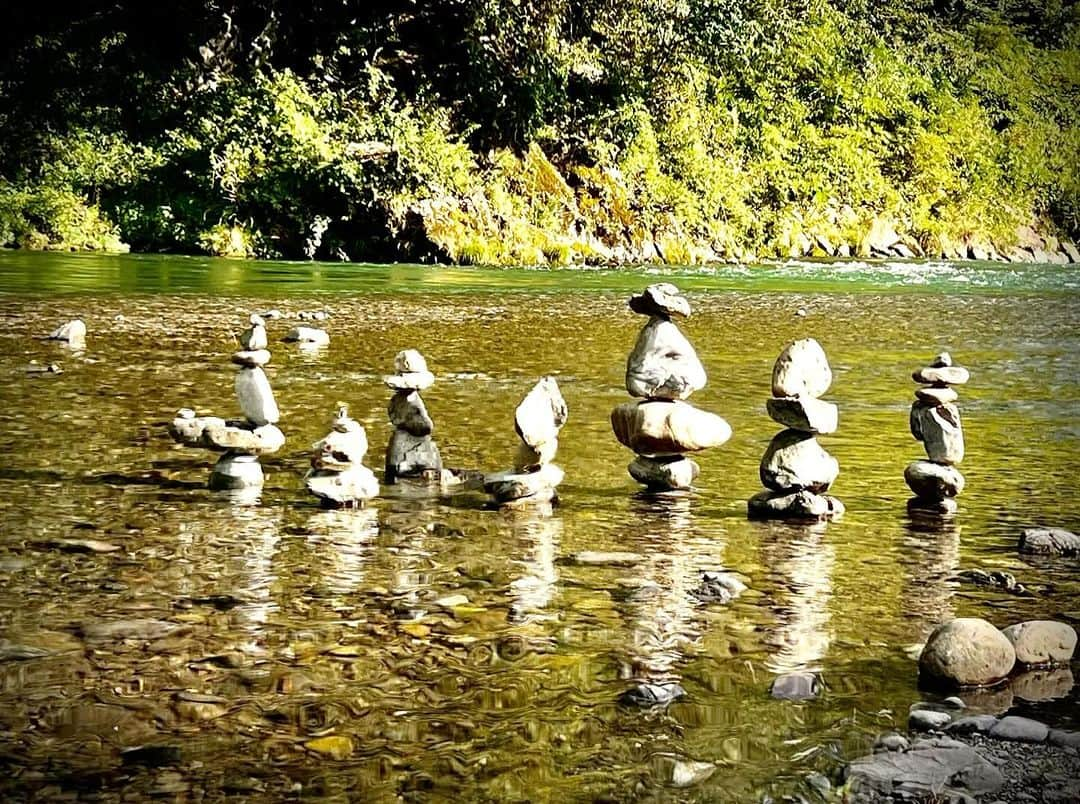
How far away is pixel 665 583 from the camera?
168 inches

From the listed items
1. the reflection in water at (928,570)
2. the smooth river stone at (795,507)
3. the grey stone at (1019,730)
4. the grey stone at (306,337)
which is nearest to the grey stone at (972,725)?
the grey stone at (1019,730)

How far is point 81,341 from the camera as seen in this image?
11125 millimetres

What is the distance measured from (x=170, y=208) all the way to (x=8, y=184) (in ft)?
11.4

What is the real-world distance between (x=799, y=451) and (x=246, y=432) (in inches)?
102

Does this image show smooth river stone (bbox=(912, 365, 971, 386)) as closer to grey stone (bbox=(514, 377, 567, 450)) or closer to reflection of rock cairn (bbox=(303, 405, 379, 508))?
grey stone (bbox=(514, 377, 567, 450))

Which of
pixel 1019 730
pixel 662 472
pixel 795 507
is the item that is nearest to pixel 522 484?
pixel 662 472

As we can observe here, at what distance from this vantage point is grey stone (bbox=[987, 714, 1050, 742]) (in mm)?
2848

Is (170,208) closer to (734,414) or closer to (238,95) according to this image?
(238,95)

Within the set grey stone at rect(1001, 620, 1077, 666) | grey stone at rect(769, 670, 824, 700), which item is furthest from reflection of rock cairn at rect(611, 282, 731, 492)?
grey stone at rect(769, 670, 824, 700)

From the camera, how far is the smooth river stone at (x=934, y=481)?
557 centimetres

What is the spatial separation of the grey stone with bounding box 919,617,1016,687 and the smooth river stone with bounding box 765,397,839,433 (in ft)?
7.14

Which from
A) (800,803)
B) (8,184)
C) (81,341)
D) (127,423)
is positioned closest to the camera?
(800,803)

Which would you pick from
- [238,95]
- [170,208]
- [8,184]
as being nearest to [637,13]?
[238,95]

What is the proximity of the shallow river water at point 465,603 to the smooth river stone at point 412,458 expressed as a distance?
1.06ft
